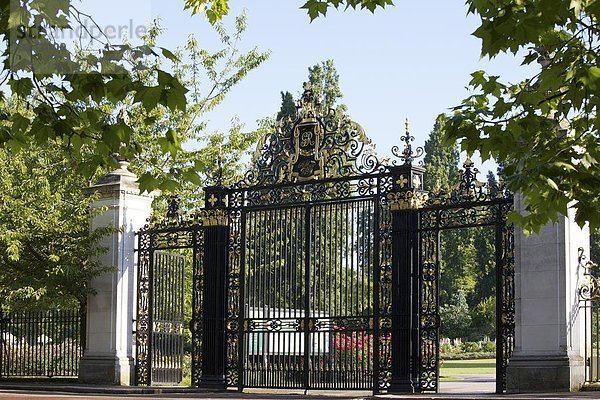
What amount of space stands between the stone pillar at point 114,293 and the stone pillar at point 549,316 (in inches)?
307

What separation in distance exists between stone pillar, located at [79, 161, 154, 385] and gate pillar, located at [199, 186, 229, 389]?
66.9 inches

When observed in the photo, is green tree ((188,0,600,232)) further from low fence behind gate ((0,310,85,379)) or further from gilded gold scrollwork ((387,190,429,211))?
low fence behind gate ((0,310,85,379))

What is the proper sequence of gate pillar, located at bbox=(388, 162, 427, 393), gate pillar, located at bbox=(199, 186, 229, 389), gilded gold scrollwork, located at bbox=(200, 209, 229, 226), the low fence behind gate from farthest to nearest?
the low fence behind gate < gilded gold scrollwork, located at bbox=(200, 209, 229, 226) < gate pillar, located at bbox=(199, 186, 229, 389) < gate pillar, located at bbox=(388, 162, 427, 393)

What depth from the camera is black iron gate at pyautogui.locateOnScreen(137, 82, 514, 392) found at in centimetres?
1638

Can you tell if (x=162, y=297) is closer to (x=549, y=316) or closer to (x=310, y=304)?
(x=310, y=304)

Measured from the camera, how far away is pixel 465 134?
28.0ft

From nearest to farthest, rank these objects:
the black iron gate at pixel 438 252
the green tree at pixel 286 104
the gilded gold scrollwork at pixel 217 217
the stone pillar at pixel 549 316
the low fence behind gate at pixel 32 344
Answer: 1. the stone pillar at pixel 549 316
2. the black iron gate at pixel 438 252
3. the gilded gold scrollwork at pixel 217 217
4. the low fence behind gate at pixel 32 344
5. the green tree at pixel 286 104

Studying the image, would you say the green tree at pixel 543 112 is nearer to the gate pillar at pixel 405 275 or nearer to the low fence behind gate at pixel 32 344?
the gate pillar at pixel 405 275

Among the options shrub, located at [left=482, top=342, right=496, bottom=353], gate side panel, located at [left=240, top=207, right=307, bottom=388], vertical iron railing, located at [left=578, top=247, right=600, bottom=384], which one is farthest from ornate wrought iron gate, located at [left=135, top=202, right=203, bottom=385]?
shrub, located at [left=482, top=342, right=496, bottom=353]

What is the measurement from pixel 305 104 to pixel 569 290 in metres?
5.93

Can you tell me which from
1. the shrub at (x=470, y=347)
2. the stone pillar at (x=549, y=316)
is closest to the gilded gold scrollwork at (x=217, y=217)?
the stone pillar at (x=549, y=316)

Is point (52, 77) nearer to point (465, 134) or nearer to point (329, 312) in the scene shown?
point (465, 134)

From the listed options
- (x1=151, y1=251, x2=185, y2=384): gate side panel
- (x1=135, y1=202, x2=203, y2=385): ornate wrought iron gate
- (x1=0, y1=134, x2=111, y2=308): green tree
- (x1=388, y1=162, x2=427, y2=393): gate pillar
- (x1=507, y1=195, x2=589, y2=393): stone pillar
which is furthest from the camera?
(x1=151, y1=251, x2=185, y2=384): gate side panel

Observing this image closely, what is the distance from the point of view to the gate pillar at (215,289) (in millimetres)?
18500
